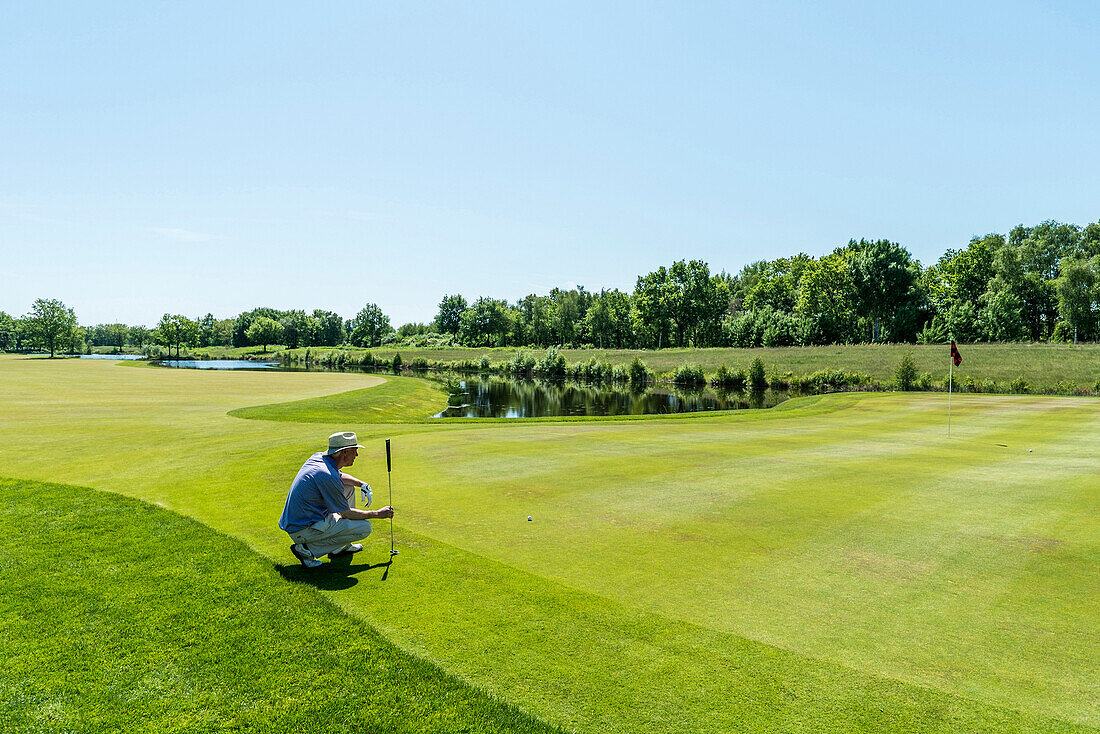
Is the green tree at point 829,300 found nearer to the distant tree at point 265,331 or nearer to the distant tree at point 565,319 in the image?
the distant tree at point 565,319

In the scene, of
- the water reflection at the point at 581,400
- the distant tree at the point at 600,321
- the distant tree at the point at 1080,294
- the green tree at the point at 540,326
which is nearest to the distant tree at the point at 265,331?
the green tree at the point at 540,326

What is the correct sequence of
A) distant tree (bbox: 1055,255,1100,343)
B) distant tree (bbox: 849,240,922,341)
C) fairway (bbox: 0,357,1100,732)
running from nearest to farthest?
fairway (bbox: 0,357,1100,732) → distant tree (bbox: 1055,255,1100,343) → distant tree (bbox: 849,240,922,341)

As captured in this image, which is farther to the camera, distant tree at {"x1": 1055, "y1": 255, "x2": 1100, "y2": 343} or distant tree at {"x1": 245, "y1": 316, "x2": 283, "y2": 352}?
distant tree at {"x1": 245, "y1": 316, "x2": 283, "y2": 352}

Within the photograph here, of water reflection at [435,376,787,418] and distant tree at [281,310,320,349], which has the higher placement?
distant tree at [281,310,320,349]

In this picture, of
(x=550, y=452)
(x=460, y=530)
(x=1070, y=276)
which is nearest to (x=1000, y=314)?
(x=1070, y=276)

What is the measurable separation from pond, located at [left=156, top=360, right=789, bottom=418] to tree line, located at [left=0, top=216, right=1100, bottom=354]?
169 feet

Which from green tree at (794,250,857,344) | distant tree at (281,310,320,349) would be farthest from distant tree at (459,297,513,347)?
green tree at (794,250,857,344)

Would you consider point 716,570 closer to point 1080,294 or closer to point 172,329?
point 1080,294

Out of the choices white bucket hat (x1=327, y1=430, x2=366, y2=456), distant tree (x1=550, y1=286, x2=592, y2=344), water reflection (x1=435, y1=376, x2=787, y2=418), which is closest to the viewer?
white bucket hat (x1=327, y1=430, x2=366, y2=456)

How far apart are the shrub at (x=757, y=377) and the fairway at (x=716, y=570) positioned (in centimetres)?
4439

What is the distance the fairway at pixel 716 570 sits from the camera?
476 cm

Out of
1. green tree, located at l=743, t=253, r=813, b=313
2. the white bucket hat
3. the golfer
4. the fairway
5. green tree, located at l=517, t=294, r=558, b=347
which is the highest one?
green tree, located at l=743, t=253, r=813, b=313

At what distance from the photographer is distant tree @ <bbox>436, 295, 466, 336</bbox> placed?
17838cm

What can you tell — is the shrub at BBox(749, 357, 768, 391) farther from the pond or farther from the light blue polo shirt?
the light blue polo shirt
